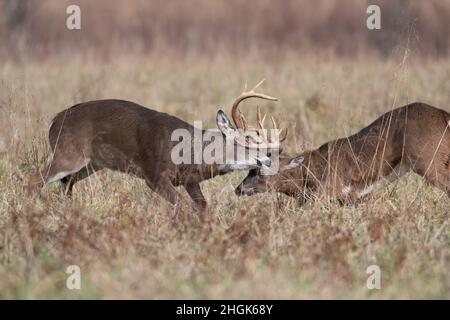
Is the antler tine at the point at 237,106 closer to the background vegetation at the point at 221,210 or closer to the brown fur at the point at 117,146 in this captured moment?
the brown fur at the point at 117,146

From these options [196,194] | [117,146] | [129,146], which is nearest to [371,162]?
[196,194]

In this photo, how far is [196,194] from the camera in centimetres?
798

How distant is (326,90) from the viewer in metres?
12.6

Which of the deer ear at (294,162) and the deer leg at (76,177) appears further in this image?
the deer ear at (294,162)

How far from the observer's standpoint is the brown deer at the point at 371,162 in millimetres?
7922

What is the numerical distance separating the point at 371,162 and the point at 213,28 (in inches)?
545

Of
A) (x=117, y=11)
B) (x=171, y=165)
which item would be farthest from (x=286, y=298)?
(x=117, y=11)

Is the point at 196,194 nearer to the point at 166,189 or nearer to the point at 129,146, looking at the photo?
the point at 166,189

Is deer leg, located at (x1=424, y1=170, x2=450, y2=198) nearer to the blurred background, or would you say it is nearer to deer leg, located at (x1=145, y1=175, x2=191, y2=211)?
deer leg, located at (x1=145, y1=175, x2=191, y2=211)

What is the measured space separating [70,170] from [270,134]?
1723mm

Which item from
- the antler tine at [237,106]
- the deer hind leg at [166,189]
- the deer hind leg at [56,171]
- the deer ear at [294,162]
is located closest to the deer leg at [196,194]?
the deer hind leg at [166,189]

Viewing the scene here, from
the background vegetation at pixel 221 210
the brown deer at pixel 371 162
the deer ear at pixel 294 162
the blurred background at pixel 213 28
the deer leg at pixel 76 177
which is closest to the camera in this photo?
the background vegetation at pixel 221 210

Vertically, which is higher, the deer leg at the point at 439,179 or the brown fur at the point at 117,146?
the brown fur at the point at 117,146
